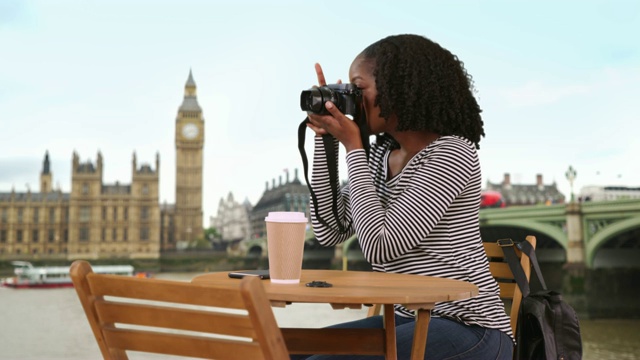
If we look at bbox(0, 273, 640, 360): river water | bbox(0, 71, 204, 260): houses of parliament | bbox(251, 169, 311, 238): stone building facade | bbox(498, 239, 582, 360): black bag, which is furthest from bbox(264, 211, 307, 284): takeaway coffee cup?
bbox(0, 71, 204, 260): houses of parliament

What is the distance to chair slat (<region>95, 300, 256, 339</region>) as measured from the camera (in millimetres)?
536

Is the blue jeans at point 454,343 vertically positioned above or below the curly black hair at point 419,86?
below

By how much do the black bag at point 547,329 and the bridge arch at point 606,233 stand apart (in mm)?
9166

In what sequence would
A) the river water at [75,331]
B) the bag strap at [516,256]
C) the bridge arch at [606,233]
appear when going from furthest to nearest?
the bridge arch at [606,233] < the river water at [75,331] < the bag strap at [516,256]

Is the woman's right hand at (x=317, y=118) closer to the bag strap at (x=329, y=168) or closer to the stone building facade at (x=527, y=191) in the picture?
the bag strap at (x=329, y=168)

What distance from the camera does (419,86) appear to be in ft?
3.19

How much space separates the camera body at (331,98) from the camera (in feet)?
3.08

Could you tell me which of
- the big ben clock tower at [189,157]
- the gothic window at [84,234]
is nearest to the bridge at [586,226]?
the gothic window at [84,234]

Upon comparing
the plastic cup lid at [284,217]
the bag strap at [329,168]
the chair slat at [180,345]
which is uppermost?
the bag strap at [329,168]

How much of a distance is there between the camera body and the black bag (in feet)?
1.32

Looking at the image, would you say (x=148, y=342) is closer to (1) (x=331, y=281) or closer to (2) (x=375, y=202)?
(1) (x=331, y=281)

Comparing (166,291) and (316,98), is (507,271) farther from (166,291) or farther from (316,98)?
(166,291)

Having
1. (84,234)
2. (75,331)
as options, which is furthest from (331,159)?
(84,234)

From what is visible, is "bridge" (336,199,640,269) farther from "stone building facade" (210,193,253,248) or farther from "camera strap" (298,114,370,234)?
"stone building facade" (210,193,253,248)
